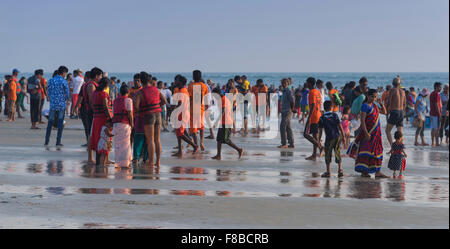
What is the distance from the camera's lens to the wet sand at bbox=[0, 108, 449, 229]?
8957mm

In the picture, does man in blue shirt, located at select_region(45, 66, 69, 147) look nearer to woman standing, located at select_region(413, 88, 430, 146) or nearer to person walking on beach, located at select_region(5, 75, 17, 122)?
woman standing, located at select_region(413, 88, 430, 146)

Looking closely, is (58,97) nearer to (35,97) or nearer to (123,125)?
(123,125)

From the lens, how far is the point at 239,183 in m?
12.4

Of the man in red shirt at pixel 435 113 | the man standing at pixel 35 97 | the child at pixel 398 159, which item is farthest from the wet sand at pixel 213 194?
the man standing at pixel 35 97

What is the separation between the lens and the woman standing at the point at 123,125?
13.8 metres

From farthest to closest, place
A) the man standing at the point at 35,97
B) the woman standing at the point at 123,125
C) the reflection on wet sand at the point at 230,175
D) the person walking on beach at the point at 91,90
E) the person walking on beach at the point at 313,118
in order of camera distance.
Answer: the man standing at the point at 35,97, the person walking on beach at the point at 313,118, the person walking on beach at the point at 91,90, the woman standing at the point at 123,125, the reflection on wet sand at the point at 230,175

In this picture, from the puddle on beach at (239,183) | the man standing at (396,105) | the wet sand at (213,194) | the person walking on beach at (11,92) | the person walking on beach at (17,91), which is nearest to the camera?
the wet sand at (213,194)

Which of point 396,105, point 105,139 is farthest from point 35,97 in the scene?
point 396,105

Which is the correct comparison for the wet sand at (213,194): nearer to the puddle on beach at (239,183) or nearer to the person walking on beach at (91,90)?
the puddle on beach at (239,183)

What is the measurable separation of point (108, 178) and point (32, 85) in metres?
12.9

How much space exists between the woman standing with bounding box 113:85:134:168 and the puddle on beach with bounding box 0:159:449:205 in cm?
27

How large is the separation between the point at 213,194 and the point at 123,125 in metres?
3.56

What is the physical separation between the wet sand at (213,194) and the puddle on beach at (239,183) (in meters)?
0.02
